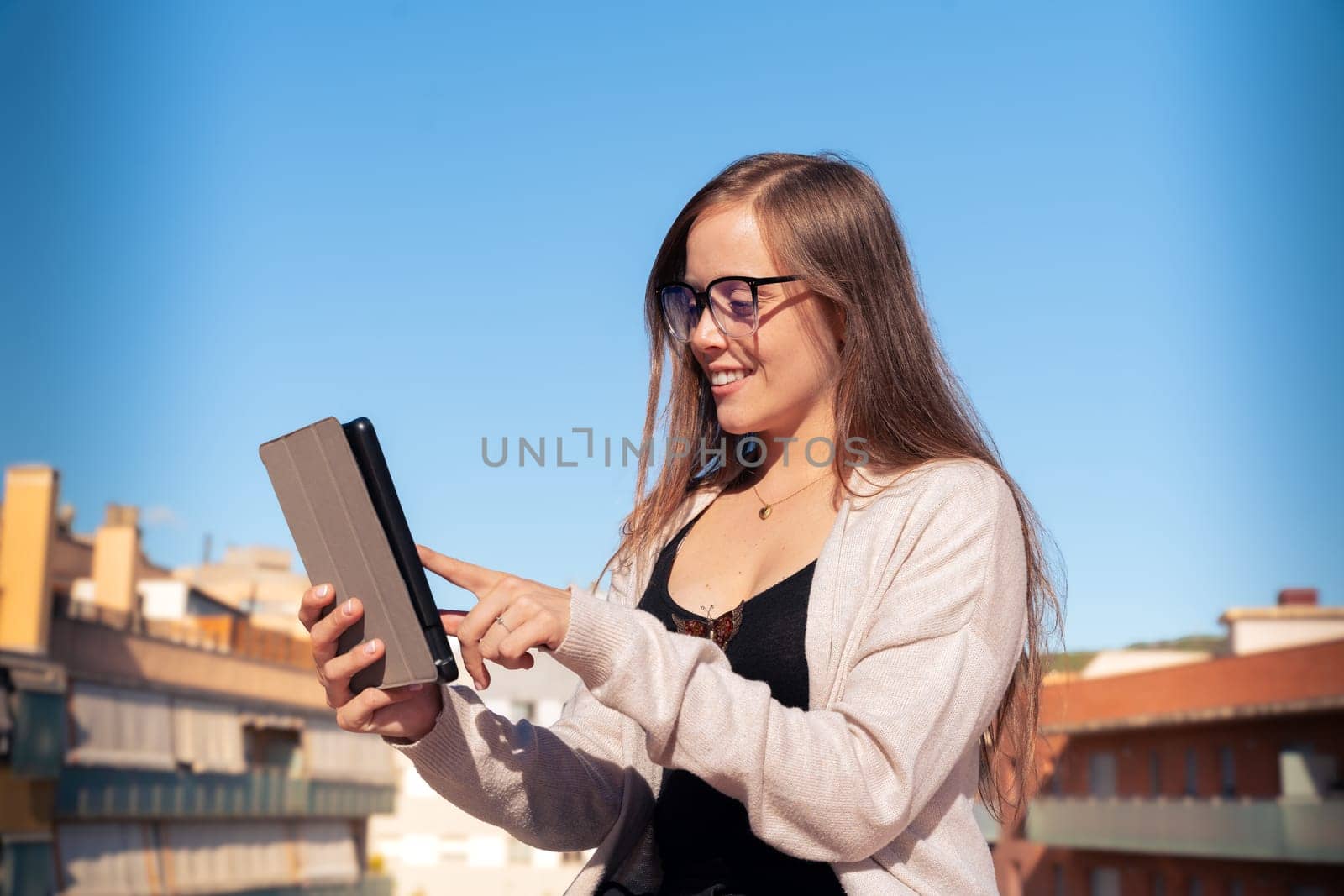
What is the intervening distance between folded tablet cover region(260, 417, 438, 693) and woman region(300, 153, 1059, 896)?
0.03 m

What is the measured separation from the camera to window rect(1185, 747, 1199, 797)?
28.9m

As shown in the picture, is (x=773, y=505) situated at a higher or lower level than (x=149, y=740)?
higher

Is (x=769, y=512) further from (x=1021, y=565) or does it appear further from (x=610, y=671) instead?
(x=610, y=671)

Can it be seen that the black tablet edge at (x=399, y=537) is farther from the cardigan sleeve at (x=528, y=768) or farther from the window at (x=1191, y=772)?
the window at (x=1191, y=772)

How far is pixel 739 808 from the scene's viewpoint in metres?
2.38

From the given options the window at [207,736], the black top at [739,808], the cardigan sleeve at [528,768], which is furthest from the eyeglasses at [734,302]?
the window at [207,736]

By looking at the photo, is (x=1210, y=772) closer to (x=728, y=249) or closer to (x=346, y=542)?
(x=728, y=249)

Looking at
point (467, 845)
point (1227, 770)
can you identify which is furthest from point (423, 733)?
point (467, 845)

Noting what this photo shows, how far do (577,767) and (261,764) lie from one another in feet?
133

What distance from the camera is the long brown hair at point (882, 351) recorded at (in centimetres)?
257

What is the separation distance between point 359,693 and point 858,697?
0.69 metres

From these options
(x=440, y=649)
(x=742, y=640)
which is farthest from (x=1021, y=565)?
(x=440, y=649)

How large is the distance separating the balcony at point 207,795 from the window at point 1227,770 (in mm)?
21452

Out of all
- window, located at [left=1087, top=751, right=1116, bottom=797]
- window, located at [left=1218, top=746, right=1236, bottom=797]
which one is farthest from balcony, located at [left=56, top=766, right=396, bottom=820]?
window, located at [left=1218, top=746, right=1236, bottom=797]
